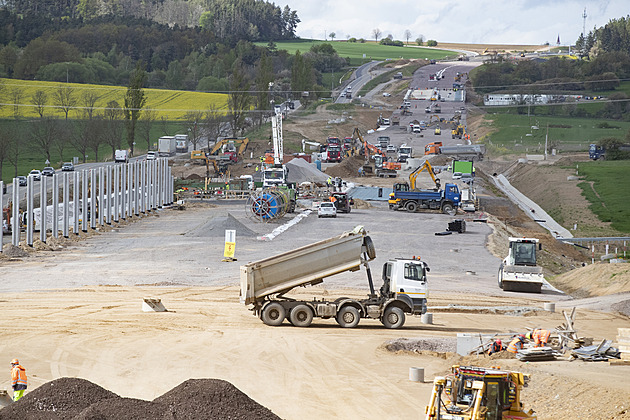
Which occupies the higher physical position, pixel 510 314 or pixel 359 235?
pixel 359 235

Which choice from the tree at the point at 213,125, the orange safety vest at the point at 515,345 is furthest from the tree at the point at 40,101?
the orange safety vest at the point at 515,345

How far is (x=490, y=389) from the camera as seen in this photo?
42.5ft

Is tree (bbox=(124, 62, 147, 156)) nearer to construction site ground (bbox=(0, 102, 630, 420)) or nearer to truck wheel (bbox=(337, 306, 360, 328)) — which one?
construction site ground (bbox=(0, 102, 630, 420))

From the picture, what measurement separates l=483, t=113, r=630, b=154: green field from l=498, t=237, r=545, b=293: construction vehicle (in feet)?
306

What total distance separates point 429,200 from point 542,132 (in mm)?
82950

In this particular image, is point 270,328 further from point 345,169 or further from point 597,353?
point 345,169

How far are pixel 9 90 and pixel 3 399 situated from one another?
460ft

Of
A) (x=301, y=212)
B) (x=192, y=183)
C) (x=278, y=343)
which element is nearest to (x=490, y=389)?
(x=278, y=343)

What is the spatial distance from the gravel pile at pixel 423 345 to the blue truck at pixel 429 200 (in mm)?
46201

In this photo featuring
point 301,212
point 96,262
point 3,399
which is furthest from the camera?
point 301,212

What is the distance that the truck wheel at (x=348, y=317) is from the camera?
87.8 feet

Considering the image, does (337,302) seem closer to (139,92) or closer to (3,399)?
(3,399)

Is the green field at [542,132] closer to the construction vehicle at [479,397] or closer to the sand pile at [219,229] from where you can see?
the sand pile at [219,229]

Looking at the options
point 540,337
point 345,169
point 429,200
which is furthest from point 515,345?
point 345,169
